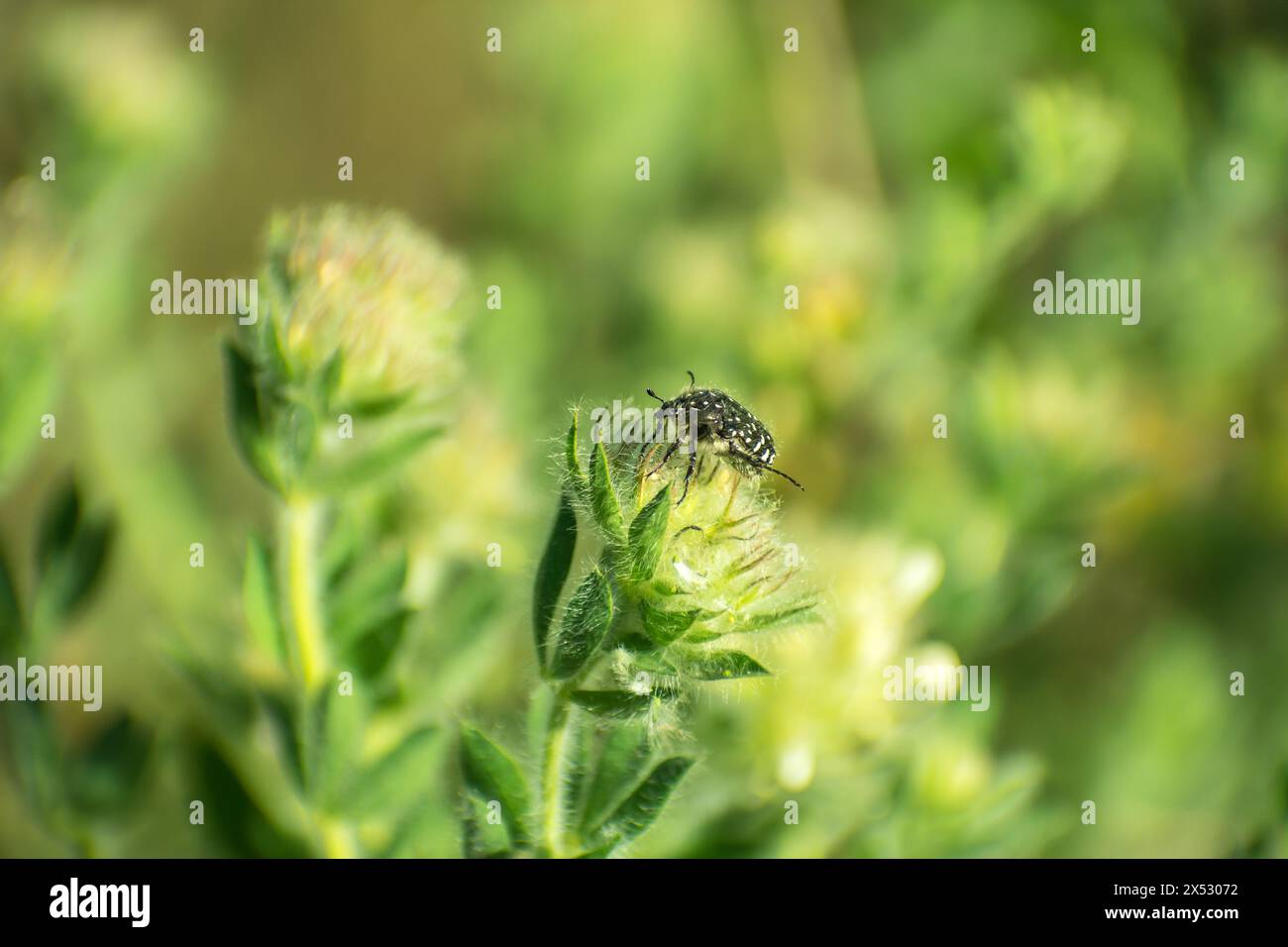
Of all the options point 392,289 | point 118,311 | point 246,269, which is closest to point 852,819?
point 392,289

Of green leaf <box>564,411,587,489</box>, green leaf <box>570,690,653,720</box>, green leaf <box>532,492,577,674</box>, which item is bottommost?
green leaf <box>570,690,653,720</box>

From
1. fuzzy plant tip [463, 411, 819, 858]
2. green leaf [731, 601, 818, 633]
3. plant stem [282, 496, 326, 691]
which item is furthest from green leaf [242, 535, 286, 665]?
green leaf [731, 601, 818, 633]

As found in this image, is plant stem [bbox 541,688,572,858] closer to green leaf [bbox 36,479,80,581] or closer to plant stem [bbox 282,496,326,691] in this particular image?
plant stem [bbox 282,496,326,691]

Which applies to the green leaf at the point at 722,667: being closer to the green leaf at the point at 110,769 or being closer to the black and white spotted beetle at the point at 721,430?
the black and white spotted beetle at the point at 721,430

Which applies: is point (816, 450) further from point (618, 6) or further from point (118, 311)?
point (618, 6)

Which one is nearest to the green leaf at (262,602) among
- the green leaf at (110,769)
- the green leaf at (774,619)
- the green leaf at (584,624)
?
the green leaf at (110,769)

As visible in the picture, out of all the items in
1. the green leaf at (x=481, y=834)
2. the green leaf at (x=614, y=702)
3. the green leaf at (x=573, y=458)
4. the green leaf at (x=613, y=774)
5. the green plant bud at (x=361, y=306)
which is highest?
the green plant bud at (x=361, y=306)
